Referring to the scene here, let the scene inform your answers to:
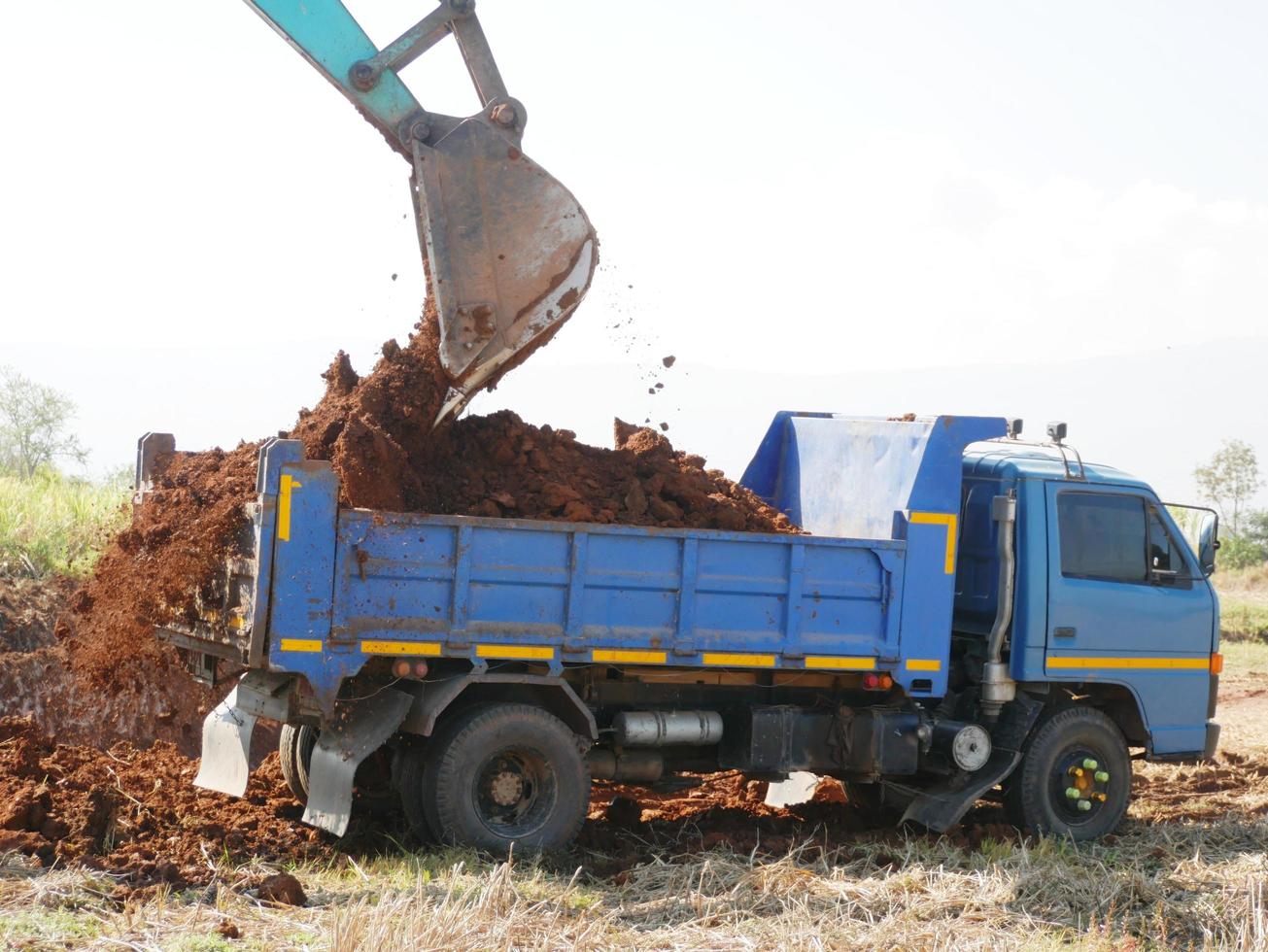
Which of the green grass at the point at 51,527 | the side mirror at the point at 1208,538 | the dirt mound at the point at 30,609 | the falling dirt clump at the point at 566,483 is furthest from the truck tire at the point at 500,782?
the green grass at the point at 51,527

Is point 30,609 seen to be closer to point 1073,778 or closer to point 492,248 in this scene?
point 492,248

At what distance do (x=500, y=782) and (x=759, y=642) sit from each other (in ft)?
5.14

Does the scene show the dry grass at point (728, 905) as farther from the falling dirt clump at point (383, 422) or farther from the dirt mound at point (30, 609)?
the dirt mound at point (30, 609)

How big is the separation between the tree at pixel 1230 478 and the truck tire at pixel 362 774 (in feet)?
127

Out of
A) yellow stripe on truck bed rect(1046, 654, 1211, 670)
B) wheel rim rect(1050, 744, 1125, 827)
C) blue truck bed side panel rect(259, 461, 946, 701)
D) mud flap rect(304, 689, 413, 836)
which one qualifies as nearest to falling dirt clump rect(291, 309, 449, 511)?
blue truck bed side panel rect(259, 461, 946, 701)

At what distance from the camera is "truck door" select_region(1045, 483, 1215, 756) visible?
8.69 m

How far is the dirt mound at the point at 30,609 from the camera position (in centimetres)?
1120

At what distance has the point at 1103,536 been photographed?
8.91 metres

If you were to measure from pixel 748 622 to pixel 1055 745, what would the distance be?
2367mm

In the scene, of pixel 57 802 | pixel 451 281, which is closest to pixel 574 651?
pixel 451 281

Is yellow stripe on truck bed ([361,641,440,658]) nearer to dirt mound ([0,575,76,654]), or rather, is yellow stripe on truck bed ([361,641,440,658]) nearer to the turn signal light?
the turn signal light

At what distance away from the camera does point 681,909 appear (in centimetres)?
637

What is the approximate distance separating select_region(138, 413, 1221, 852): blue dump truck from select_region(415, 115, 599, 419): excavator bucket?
1292 mm

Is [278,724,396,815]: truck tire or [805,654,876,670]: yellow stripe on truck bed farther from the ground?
[805,654,876,670]: yellow stripe on truck bed
